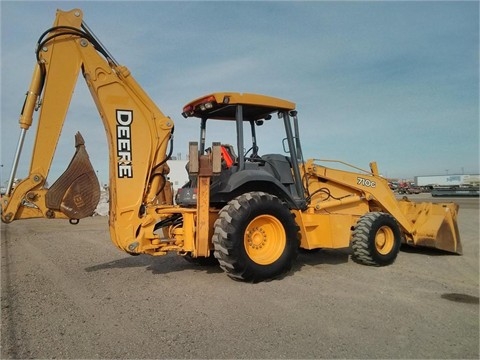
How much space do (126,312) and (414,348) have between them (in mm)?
3024

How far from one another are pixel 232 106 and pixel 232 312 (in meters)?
3.36

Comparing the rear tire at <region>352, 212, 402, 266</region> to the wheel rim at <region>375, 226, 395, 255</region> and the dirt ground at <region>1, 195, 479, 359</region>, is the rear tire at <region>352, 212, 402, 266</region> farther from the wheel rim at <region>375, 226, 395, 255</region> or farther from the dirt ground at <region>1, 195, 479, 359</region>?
the dirt ground at <region>1, 195, 479, 359</region>

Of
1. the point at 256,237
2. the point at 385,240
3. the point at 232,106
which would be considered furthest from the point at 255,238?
the point at 385,240

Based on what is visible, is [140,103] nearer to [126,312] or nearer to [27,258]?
[126,312]

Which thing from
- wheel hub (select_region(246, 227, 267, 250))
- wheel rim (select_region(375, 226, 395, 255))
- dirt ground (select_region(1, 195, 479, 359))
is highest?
wheel hub (select_region(246, 227, 267, 250))

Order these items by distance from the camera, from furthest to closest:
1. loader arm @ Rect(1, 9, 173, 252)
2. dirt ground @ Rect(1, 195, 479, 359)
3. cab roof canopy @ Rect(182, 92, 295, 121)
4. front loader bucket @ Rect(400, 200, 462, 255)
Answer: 1. front loader bucket @ Rect(400, 200, 462, 255)
2. cab roof canopy @ Rect(182, 92, 295, 121)
3. loader arm @ Rect(1, 9, 173, 252)
4. dirt ground @ Rect(1, 195, 479, 359)

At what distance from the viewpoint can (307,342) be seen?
146 inches

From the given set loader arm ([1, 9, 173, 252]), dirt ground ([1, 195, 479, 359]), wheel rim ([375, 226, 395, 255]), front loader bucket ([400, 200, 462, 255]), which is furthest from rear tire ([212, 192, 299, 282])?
front loader bucket ([400, 200, 462, 255])

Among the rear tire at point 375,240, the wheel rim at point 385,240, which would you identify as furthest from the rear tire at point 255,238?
the wheel rim at point 385,240

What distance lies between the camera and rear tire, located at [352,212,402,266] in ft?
23.4

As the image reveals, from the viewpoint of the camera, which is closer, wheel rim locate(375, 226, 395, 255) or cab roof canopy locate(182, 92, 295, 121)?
cab roof canopy locate(182, 92, 295, 121)

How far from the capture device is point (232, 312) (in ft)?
14.8

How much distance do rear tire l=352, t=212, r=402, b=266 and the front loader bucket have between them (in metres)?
1.23

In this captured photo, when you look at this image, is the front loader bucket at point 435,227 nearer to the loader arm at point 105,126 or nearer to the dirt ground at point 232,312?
the dirt ground at point 232,312
